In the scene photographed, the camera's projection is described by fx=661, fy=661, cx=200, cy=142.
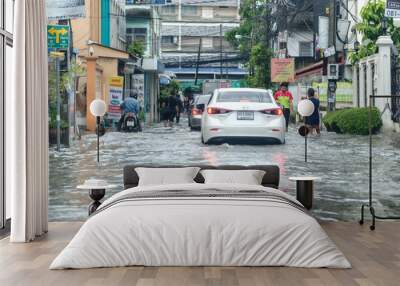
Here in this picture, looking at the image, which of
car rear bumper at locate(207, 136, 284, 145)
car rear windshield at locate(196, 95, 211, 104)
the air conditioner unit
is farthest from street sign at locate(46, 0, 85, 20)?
the air conditioner unit

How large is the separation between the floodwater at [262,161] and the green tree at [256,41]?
583 millimetres

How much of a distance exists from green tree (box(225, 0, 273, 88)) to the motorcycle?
1087 millimetres

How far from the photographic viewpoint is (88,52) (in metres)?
6.05

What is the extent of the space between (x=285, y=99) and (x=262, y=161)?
1.99 feet

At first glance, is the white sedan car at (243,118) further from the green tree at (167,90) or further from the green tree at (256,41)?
the green tree at (167,90)

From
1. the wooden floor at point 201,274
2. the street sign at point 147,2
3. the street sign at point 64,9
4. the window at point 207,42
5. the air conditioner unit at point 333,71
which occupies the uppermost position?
the street sign at point 147,2

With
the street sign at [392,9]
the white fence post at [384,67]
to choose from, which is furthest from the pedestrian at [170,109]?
the street sign at [392,9]

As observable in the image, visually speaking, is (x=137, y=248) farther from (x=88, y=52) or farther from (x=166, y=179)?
(x=88, y=52)

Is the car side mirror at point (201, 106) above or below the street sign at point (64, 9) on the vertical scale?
below

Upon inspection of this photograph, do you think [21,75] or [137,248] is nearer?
Result: [137,248]

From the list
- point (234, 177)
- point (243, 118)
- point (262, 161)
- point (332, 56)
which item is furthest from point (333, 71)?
point (234, 177)

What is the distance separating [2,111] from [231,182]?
1972 millimetres

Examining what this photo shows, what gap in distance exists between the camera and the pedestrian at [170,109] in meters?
6.06

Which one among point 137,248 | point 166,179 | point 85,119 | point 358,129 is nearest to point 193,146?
point 166,179
